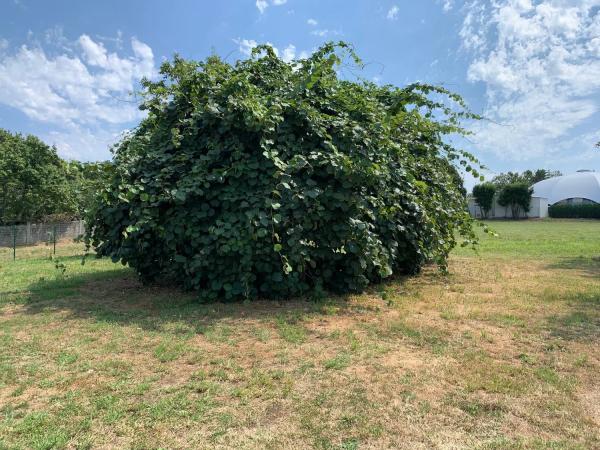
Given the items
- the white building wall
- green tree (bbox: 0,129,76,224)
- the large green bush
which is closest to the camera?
the large green bush

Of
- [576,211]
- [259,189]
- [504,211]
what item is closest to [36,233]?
[259,189]

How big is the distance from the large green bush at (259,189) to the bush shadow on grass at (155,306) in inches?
8.6

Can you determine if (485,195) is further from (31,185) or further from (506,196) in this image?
(31,185)

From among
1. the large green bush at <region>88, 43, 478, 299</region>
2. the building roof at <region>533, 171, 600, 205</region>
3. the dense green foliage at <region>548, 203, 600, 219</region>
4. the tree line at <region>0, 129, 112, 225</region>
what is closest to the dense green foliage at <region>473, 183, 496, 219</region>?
the dense green foliage at <region>548, 203, 600, 219</region>

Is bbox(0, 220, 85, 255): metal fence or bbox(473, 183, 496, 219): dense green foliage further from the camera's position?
bbox(473, 183, 496, 219): dense green foliage

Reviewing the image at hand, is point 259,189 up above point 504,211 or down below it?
below

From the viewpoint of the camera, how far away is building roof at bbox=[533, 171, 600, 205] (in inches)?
2367

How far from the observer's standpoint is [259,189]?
5590 millimetres

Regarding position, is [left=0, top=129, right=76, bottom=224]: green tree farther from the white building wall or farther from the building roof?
the building roof

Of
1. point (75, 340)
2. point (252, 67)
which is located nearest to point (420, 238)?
point (252, 67)

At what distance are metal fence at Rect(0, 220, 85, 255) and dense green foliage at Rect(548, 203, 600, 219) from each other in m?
48.8

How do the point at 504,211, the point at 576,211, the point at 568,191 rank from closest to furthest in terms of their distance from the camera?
the point at 576,211
the point at 504,211
the point at 568,191

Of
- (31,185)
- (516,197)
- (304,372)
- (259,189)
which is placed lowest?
(304,372)

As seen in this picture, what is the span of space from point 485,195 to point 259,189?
46.5 metres
